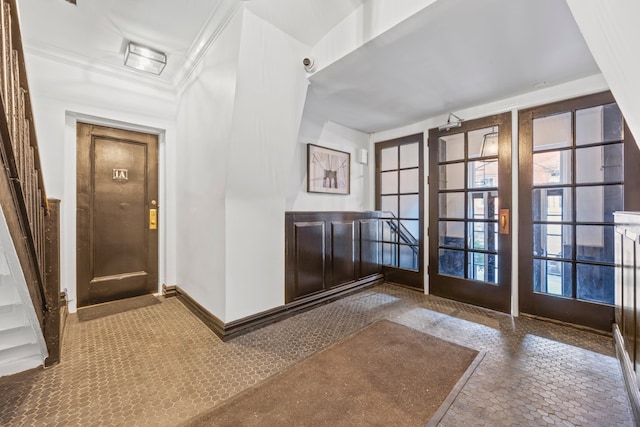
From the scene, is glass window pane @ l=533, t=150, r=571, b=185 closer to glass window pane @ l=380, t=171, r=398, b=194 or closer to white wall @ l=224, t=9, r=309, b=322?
glass window pane @ l=380, t=171, r=398, b=194

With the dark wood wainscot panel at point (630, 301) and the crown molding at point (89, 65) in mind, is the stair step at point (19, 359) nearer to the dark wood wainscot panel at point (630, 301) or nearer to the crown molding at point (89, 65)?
the crown molding at point (89, 65)

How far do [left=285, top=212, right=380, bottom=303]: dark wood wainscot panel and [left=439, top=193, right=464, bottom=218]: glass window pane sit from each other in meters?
0.88

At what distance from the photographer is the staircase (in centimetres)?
156

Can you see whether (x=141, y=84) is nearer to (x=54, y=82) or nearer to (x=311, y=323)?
(x=54, y=82)

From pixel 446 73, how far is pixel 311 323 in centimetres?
255

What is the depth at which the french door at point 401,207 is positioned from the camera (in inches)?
136

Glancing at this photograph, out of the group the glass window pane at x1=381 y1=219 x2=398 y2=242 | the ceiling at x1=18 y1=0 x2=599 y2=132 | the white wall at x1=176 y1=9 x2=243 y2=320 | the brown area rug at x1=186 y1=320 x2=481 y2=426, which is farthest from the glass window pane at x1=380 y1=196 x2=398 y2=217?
the white wall at x1=176 y1=9 x2=243 y2=320

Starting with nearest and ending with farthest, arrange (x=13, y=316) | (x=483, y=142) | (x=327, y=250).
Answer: (x=13, y=316) → (x=483, y=142) → (x=327, y=250)

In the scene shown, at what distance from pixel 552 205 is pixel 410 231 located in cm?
150

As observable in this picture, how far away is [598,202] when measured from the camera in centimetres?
229

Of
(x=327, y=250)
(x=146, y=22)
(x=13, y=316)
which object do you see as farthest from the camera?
(x=327, y=250)

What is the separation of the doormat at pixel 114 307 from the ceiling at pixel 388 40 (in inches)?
97.0

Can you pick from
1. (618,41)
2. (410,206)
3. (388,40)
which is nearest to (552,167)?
(410,206)

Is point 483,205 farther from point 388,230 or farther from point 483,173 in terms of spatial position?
point 388,230
